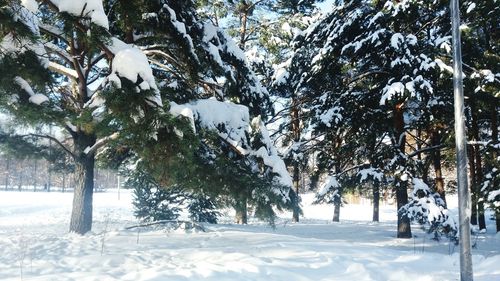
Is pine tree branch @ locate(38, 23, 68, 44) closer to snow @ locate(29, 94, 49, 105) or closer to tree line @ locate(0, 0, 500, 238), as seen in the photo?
tree line @ locate(0, 0, 500, 238)

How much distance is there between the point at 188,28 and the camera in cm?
859

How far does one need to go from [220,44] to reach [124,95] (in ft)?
16.0

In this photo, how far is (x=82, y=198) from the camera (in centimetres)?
818

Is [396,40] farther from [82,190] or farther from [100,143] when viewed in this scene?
[82,190]

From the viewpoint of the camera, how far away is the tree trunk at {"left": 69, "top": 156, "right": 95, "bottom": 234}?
8.14m

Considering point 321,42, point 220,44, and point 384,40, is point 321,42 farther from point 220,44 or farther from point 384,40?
point 220,44

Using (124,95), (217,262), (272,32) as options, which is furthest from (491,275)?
(272,32)

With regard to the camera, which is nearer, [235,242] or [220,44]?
[235,242]

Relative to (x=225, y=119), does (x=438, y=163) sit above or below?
below

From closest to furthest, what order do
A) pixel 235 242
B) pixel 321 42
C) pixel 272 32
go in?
pixel 235 242, pixel 321 42, pixel 272 32

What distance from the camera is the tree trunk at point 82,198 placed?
26.7 ft

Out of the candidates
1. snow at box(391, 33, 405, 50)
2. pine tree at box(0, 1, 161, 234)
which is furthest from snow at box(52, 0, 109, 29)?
snow at box(391, 33, 405, 50)

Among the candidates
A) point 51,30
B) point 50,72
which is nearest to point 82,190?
point 50,72

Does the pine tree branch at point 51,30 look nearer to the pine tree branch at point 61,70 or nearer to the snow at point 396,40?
the pine tree branch at point 61,70
